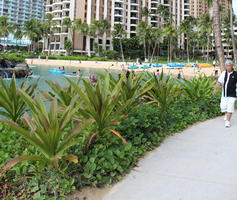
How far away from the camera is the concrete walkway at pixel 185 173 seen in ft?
8.75

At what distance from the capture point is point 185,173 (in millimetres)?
3174

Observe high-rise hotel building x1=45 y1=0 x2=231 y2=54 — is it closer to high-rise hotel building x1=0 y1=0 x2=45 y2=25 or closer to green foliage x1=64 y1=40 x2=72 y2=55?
green foliage x1=64 y1=40 x2=72 y2=55

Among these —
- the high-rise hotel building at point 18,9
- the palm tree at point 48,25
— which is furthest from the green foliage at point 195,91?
the high-rise hotel building at point 18,9

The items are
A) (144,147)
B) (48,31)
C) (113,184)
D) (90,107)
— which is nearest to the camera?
(113,184)

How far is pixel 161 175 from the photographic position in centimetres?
312

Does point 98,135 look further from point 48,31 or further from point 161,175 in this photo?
point 48,31

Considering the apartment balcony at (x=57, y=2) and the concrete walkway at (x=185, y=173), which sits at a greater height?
the apartment balcony at (x=57, y=2)

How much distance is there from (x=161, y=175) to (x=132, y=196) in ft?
2.13

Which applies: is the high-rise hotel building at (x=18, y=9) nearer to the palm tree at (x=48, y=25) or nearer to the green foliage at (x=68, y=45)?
the palm tree at (x=48, y=25)

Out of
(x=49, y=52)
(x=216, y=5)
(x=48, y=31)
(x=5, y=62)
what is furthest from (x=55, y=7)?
(x=216, y=5)

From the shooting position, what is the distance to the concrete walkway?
8.75 feet

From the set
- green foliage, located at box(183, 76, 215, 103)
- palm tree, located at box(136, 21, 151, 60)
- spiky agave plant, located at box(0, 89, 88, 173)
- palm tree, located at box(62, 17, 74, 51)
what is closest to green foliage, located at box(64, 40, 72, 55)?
palm tree, located at box(62, 17, 74, 51)

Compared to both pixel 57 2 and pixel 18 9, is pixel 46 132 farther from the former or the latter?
pixel 18 9

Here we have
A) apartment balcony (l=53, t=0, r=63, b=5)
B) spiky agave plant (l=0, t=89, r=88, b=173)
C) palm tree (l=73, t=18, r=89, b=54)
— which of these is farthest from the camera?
apartment balcony (l=53, t=0, r=63, b=5)
